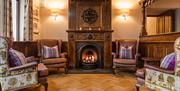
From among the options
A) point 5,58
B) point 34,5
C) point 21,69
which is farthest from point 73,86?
point 34,5

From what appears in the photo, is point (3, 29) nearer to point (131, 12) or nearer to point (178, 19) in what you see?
point (178, 19)

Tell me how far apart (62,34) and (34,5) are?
4.33ft

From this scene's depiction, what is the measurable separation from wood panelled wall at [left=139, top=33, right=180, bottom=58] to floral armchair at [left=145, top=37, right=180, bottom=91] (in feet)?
5.23

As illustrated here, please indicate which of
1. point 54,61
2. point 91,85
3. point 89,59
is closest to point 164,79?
point 91,85

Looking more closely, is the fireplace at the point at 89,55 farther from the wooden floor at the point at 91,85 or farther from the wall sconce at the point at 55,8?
the wooden floor at the point at 91,85

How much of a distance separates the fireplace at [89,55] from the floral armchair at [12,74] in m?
3.23

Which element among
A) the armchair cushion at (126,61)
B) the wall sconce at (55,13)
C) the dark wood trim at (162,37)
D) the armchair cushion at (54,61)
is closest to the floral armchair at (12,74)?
the armchair cushion at (54,61)

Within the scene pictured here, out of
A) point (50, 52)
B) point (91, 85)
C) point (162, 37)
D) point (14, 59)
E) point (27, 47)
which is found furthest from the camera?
point (50, 52)

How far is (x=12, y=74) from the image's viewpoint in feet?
10.7

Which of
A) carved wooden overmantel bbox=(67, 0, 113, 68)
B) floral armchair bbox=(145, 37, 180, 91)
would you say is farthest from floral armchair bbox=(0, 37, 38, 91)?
carved wooden overmantel bbox=(67, 0, 113, 68)

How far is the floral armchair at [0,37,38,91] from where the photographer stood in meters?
3.17

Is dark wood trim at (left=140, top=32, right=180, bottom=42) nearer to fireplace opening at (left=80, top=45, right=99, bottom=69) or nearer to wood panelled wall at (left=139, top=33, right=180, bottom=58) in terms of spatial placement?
wood panelled wall at (left=139, top=33, right=180, bottom=58)

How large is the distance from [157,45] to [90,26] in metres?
2.27

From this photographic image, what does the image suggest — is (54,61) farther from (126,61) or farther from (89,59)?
(126,61)
